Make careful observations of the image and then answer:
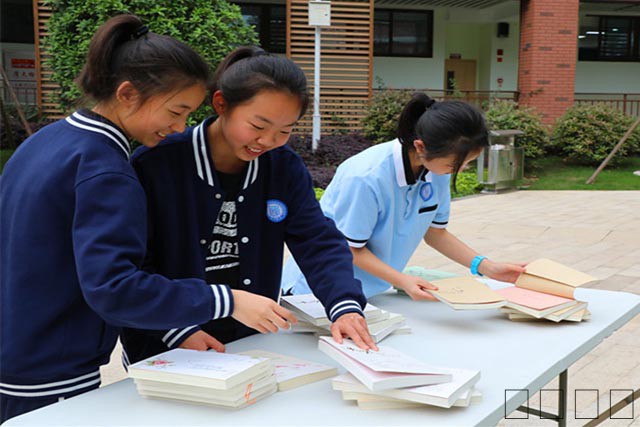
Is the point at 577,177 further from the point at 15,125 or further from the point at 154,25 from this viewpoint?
the point at 15,125

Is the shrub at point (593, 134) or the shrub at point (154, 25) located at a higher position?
the shrub at point (154, 25)

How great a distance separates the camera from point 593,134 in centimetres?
1298

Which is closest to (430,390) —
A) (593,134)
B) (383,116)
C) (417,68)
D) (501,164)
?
(501,164)

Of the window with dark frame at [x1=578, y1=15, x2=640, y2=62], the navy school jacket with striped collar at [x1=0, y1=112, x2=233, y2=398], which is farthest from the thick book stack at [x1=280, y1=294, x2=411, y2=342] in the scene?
the window with dark frame at [x1=578, y1=15, x2=640, y2=62]

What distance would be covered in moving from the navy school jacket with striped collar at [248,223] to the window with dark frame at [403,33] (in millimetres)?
15066

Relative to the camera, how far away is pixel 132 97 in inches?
57.4

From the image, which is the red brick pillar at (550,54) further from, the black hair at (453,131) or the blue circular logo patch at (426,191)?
the black hair at (453,131)

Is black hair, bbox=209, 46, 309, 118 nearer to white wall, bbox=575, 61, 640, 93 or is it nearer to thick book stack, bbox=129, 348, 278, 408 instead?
thick book stack, bbox=129, 348, 278, 408

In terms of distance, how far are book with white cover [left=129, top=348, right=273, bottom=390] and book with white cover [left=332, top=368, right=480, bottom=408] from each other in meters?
0.17

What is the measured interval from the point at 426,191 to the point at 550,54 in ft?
42.9

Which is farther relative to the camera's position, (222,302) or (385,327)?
(385,327)

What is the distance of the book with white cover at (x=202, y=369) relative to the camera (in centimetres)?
132

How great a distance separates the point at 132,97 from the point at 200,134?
10.5 inches

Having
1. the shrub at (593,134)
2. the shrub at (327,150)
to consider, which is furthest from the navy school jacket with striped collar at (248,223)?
the shrub at (593,134)
